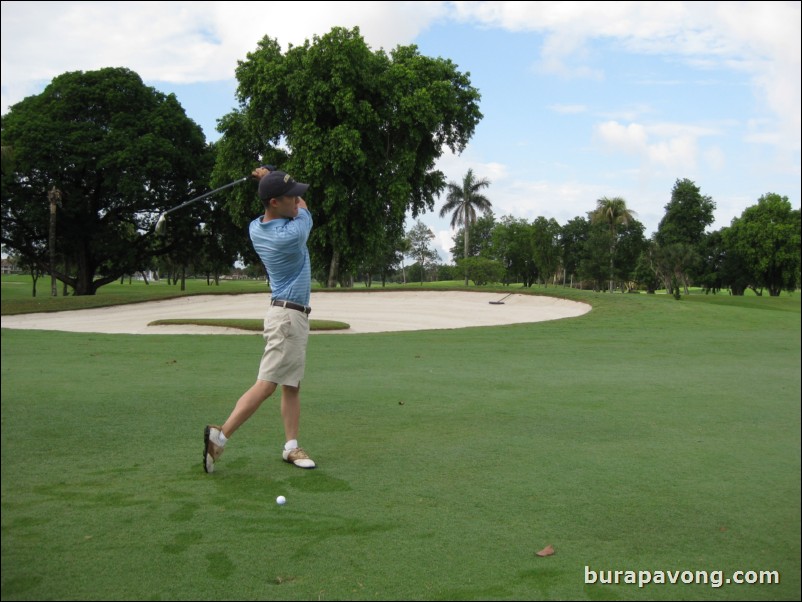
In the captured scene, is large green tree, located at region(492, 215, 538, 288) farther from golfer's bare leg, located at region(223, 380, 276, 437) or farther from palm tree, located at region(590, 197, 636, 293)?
golfer's bare leg, located at region(223, 380, 276, 437)

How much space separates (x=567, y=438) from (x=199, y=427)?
3467 millimetres

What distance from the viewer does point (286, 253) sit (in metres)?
5.86

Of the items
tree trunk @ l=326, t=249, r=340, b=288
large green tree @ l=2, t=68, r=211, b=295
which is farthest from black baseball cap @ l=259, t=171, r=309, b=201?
tree trunk @ l=326, t=249, r=340, b=288

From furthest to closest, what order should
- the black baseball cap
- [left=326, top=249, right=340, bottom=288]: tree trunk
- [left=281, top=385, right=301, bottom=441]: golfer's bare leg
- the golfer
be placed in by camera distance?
[left=326, top=249, right=340, bottom=288]: tree trunk → [left=281, top=385, right=301, bottom=441]: golfer's bare leg → the golfer → the black baseball cap

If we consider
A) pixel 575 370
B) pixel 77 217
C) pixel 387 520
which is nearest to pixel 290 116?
pixel 77 217

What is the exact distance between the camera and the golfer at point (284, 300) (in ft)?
18.9

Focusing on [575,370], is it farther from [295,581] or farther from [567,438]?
[295,581]

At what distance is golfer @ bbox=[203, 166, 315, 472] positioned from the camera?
18.9ft

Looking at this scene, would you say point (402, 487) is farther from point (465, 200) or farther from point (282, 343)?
point (465, 200)

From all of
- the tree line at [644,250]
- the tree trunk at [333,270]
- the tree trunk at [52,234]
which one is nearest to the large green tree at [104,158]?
the tree trunk at [333,270]

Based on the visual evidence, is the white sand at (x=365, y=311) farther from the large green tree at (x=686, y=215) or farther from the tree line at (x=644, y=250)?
the large green tree at (x=686, y=215)

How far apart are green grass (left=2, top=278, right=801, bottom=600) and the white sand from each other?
14.3m

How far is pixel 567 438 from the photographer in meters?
6.59

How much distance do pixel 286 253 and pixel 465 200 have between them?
94436 mm
